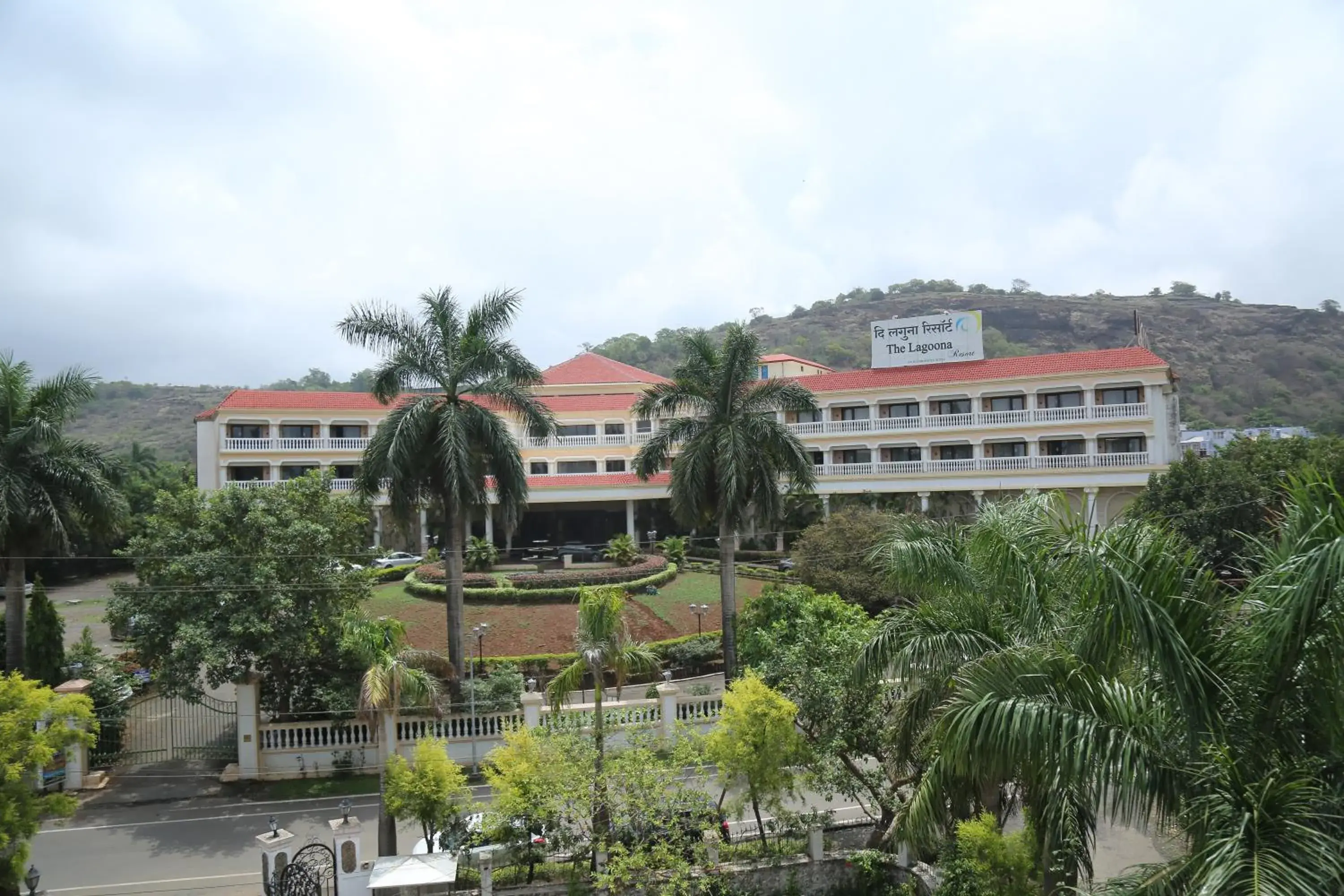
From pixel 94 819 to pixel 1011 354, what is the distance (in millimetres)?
130409

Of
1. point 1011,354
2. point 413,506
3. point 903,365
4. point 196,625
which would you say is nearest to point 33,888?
point 196,625

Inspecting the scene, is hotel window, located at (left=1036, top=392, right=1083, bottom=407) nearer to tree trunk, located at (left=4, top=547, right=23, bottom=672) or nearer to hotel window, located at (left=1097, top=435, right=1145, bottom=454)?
hotel window, located at (left=1097, top=435, right=1145, bottom=454)

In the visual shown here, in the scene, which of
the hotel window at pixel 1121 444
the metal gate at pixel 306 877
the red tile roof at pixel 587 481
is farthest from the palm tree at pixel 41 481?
the hotel window at pixel 1121 444

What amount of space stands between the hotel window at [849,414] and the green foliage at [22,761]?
3914 centimetres

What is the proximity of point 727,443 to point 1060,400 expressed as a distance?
2734cm

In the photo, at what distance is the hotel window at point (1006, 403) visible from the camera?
44531mm

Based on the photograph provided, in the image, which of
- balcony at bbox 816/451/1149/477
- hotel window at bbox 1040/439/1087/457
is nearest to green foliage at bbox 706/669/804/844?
balcony at bbox 816/451/1149/477

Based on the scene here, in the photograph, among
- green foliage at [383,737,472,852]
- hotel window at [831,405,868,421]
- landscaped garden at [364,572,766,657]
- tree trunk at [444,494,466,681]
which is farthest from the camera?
hotel window at [831,405,868,421]

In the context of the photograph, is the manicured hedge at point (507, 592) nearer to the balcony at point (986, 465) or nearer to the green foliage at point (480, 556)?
the green foliage at point (480, 556)

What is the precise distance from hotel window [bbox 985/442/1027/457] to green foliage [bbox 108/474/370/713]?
32474mm

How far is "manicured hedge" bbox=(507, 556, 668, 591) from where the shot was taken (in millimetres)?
34781

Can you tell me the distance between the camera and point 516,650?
29.4m

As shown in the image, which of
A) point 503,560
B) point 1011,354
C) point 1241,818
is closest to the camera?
point 1241,818

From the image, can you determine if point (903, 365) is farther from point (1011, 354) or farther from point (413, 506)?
point (1011, 354)
